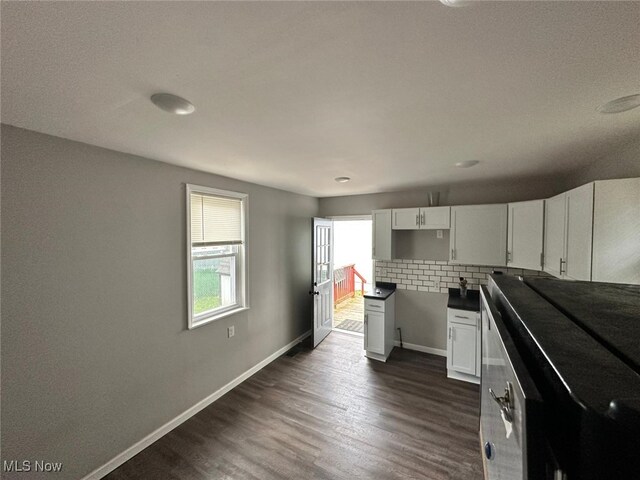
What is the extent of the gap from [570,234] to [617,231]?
20.2 inches

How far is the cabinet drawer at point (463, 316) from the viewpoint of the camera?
3033 millimetres

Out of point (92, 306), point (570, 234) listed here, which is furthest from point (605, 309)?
point (92, 306)

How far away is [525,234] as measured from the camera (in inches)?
114

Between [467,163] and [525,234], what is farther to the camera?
[525,234]

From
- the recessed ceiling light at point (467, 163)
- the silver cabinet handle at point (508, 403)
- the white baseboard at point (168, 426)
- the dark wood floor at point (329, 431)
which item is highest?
the recessed ceiling light at point (467, 163)

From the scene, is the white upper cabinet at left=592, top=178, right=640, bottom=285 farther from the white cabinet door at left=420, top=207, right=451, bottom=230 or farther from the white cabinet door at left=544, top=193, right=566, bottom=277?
the white cabinet door at left=420, top=207, right=451, bottom=230

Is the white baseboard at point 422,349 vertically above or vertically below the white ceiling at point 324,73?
below

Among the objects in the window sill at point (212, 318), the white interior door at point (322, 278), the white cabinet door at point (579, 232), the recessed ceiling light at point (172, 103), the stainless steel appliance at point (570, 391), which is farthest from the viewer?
the white interior door at point (322, 278)

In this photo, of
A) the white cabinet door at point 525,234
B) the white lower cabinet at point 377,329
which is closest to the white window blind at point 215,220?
the white lower cabinet at point 377,329

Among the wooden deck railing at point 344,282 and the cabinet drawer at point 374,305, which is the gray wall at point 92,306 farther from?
the wooden deck railing at point 344,282

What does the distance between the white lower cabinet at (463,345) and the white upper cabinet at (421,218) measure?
114cm

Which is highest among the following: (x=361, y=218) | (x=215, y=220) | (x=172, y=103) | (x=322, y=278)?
(x=172, y=103)

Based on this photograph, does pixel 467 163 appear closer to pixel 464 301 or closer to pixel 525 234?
pixel 525 234

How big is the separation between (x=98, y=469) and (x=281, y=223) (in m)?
2.93
